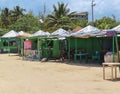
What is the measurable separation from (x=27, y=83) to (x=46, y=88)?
1.62 meters

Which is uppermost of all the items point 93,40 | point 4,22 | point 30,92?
point 4,22

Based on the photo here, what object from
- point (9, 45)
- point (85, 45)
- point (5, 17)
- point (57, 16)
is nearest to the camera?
point (85, 45)

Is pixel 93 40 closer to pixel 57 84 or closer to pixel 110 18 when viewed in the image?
pixel 57 84

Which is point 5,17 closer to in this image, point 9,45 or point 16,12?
point 16,12

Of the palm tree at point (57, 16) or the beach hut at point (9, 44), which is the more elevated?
the palm tree at point (57, 16)

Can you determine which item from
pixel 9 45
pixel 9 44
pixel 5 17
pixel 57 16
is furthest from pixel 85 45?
pixel 5 17

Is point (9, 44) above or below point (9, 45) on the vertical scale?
above

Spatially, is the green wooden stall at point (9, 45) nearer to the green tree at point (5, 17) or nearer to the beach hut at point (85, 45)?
the beach hut at point (85, 45)

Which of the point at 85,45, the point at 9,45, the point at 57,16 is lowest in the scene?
the point at 85,45

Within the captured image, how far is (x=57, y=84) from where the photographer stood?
12945 mm

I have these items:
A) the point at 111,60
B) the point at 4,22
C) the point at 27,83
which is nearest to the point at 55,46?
the point at 111,60

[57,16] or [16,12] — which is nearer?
[57,16]

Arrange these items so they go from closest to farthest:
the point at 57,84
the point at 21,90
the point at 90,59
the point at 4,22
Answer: the point at 21,90 → the point at 57,84 → the point at 90,59 → the point at 4,22

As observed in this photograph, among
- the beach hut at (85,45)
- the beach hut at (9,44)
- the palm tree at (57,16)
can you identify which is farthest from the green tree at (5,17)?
the beach hut at (85,45)
